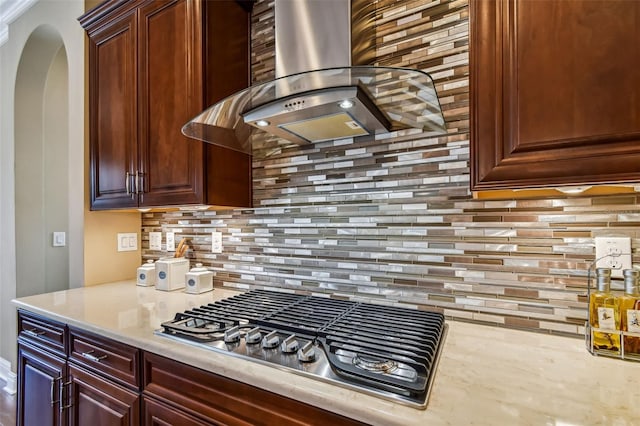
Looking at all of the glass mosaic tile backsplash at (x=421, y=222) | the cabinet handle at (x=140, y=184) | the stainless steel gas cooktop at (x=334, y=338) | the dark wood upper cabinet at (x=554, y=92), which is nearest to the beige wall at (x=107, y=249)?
the cabinet handle at (x=140, y=184)

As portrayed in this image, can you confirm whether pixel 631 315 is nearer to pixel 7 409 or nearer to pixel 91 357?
pixel 91 357

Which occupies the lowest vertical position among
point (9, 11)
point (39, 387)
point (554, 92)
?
point (39, 387)

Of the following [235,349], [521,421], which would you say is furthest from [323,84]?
[521,421]

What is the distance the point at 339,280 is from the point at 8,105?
311 centimetres

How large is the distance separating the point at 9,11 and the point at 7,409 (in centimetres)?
305

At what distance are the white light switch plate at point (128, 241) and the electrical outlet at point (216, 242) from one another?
73cm

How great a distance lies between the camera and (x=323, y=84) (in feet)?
3.34

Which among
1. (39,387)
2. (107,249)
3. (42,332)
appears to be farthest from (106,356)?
(107,249)

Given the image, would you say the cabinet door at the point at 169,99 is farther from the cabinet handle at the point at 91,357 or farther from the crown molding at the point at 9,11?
the crown molding at the point at 9,11

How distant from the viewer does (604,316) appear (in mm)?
901

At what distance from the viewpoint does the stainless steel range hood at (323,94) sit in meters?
1.01

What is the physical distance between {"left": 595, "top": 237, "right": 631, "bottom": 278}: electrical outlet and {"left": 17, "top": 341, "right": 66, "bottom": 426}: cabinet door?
210cm

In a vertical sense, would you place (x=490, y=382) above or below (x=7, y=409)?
above

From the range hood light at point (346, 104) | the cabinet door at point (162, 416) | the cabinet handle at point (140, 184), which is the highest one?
the range hood light at point (346, 104)
